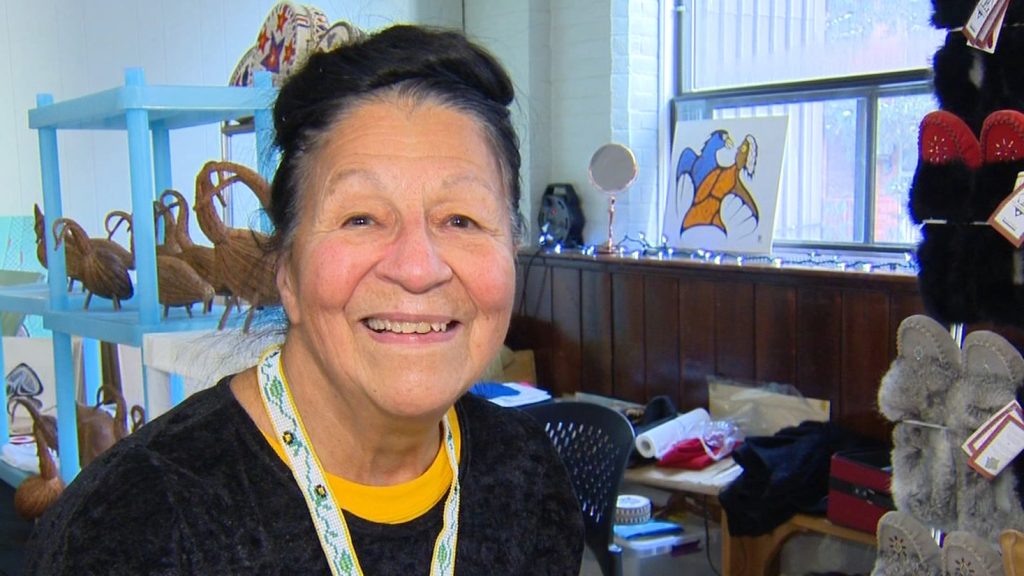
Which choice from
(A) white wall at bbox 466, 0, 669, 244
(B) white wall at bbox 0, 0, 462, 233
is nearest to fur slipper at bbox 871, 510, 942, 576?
(A) white wall at bbox 466, 0, 669, 244

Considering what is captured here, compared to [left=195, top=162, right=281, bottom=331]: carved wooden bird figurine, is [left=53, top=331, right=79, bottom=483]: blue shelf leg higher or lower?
lower

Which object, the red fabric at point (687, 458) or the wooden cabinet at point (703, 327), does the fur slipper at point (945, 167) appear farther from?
the red fabric at point (687, 458)

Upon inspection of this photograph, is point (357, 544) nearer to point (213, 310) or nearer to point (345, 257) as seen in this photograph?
point (345, 257)

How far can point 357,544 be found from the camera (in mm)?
1109

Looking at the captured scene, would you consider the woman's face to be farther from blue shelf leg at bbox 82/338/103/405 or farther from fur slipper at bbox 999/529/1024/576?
blue shelf leg at bbox 82/338/103/405

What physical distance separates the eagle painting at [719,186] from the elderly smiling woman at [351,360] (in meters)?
2.65

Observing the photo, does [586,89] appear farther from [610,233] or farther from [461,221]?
[461,221]

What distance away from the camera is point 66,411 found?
2367 millimetres

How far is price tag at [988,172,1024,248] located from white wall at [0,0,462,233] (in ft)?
10.9

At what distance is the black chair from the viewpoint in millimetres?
2711

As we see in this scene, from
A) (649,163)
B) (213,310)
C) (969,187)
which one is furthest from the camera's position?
(649,163)

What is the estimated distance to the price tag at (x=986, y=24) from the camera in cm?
173

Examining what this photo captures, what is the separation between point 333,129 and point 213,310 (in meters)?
1.22

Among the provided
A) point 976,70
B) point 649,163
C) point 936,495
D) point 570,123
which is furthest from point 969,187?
point 570,123
